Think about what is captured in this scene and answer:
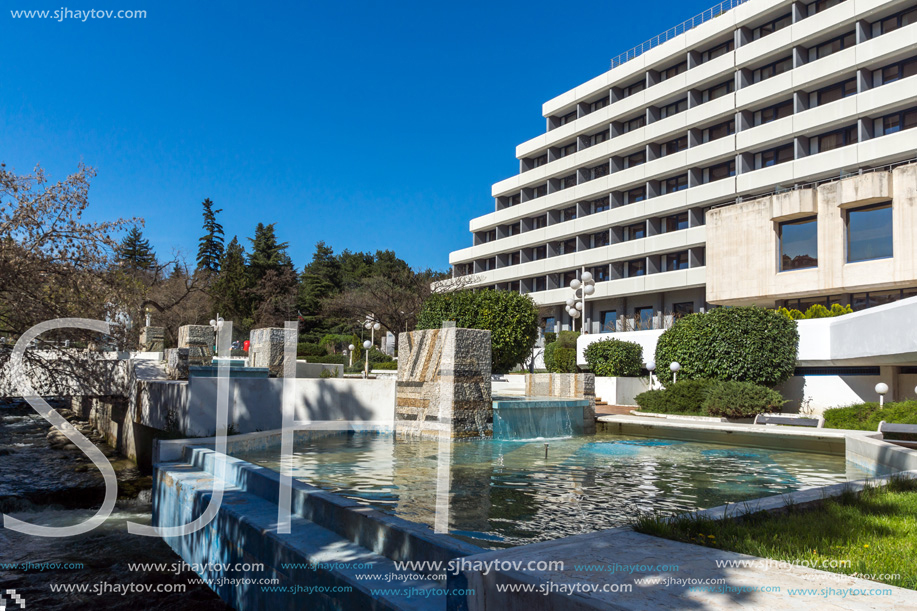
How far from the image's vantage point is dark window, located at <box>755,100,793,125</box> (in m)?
36.9

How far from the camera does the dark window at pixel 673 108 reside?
140 ft

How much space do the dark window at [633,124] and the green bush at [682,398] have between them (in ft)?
102

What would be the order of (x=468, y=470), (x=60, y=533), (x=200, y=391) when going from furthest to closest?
1. (x=200, y=391)
2. (x=468, y=470)
3. (x=60, y=533)

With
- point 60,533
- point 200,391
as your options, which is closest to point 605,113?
point 200,391

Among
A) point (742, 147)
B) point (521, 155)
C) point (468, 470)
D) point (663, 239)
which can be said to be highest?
point (521, 155)

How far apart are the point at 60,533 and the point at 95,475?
14.9ft

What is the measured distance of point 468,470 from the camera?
9.30 m

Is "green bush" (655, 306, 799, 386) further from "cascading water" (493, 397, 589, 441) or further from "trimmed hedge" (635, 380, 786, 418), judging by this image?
"cascading water" (493, 397, 589, 441)

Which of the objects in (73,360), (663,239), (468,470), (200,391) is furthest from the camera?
(663,239)

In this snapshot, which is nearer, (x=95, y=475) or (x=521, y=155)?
(x=95, y=475)

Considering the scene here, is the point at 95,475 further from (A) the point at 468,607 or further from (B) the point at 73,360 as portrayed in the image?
(A) the point at 468,607

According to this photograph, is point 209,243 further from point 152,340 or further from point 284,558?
point 284,558

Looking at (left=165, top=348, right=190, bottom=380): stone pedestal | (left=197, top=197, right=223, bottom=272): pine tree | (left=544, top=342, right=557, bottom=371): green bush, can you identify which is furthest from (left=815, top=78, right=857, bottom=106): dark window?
(left=197, top=197, right=223, bottom=272): pine tree

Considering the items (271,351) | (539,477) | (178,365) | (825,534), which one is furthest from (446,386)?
(825,534)
